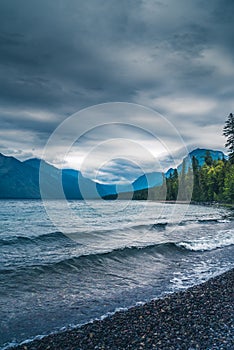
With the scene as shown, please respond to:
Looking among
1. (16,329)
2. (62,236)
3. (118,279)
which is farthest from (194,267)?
(62,236)

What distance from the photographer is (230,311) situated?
29.8ft

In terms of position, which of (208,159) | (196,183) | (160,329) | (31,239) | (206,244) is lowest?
(206,244)

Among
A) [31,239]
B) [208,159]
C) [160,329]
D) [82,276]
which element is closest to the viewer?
[160,329]

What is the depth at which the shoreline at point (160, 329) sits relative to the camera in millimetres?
7238

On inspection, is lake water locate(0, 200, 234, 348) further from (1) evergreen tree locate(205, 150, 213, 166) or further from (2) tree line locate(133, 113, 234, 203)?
(1) evergreen tree locate(205, 150, 213, 166)

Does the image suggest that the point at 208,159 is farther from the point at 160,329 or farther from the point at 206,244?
the point at 160,329

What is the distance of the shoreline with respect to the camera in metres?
7.24

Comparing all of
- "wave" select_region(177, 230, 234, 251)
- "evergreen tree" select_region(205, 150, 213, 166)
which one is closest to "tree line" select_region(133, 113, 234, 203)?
"evergreen tree" select_region(205, 150, 213, 166)

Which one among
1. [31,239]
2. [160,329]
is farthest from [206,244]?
[160,329]

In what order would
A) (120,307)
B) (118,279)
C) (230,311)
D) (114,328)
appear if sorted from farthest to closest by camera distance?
(118,279) → (120,307) → (230,311) → (114,328)

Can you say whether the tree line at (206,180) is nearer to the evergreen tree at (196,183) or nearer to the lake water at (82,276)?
the evergreen tree at (196,183)

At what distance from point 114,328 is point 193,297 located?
400cm

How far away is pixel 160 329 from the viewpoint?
8016mm

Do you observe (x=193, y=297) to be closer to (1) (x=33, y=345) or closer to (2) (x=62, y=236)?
(1) (x=33, y=345)
